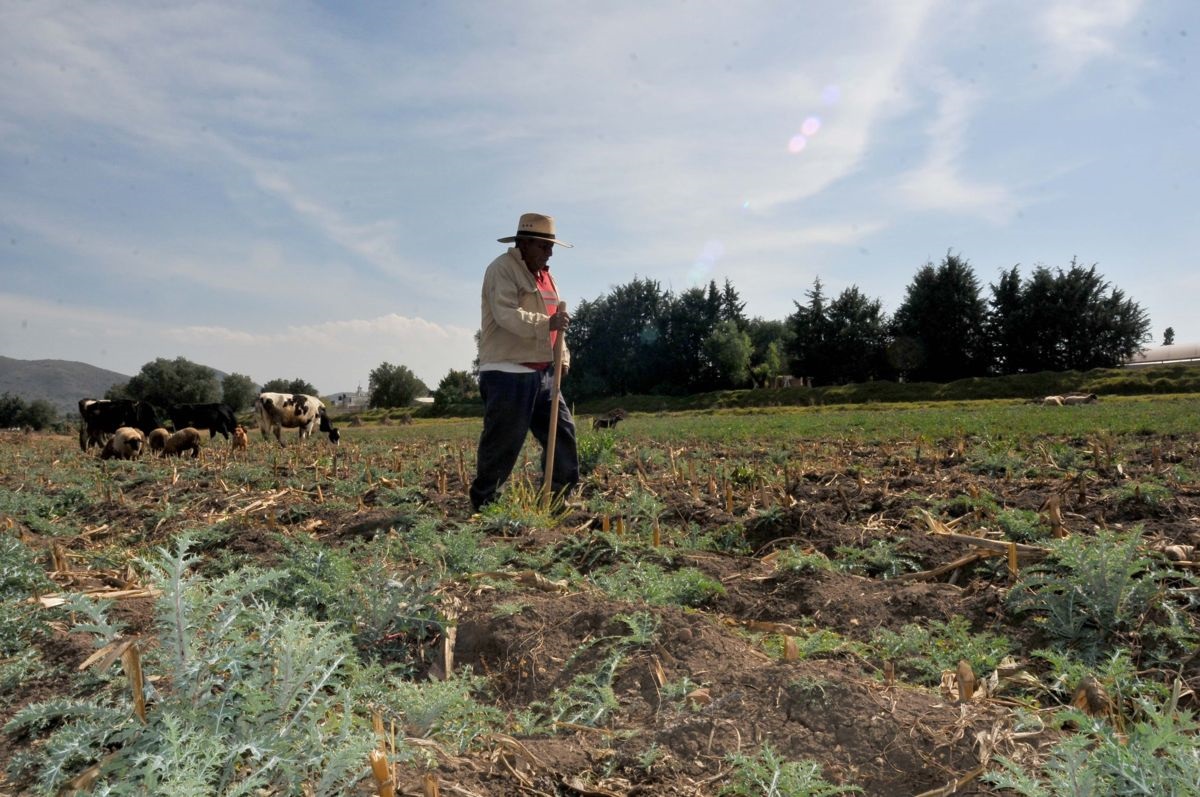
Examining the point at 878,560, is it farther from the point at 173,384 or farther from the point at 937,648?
the point at 173,384

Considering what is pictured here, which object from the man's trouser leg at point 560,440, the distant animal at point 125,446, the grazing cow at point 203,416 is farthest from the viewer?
the grazing cow at point 203,416

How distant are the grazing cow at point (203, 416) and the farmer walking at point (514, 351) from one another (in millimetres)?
19104

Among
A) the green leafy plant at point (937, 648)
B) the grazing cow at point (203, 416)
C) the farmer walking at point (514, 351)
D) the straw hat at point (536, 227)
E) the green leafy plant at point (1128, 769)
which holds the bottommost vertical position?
the green leafy plant at point (937, 648)

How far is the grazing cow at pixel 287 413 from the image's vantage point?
2350cm

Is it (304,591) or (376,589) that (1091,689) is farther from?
(304,591)

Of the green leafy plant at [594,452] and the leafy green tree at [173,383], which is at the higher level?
the leafy green tree at [173,383]

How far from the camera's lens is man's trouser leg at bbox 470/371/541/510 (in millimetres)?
6574

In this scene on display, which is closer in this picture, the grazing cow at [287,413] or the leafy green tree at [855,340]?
the grazing cow at [287,413]

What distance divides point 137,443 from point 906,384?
127 ft

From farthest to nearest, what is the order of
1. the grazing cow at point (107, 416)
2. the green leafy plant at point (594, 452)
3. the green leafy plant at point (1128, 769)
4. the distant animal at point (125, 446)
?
the grazing cow at point (107, 416), the distant animal at point (125, 446), the green leafy plant at point (594, 452), the green leafy plant at point (1128, 769)

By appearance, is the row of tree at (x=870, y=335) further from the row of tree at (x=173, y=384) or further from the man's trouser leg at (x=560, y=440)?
Answer: the man's trouser leg at (x=560, y=440)

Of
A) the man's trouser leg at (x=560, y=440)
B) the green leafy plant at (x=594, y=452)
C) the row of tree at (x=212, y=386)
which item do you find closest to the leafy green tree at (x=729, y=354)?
the row of tree at (x=212, y=386)

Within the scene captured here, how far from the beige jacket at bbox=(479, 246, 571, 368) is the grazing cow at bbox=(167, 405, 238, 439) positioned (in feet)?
62.7

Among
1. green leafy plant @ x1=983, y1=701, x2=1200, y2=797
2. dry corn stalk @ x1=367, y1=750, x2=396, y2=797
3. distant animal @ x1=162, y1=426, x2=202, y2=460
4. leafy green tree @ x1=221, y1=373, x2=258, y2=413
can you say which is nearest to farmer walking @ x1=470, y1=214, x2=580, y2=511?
dry corn stalk @ x1=367, y1=750, x2=396, y2=797
